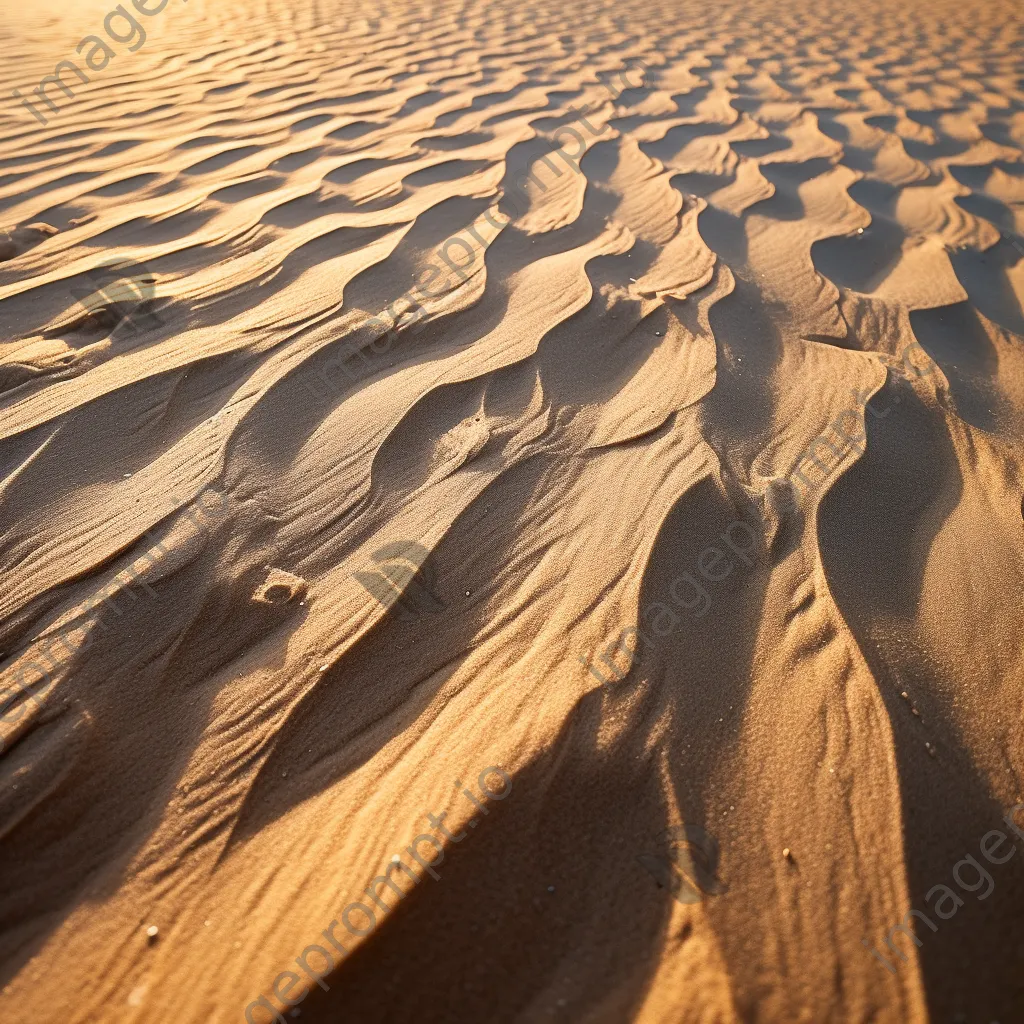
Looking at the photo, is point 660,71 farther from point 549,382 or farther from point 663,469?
point 663,469

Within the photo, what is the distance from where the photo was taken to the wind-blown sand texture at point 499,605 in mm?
844

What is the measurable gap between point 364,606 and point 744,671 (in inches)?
25.8

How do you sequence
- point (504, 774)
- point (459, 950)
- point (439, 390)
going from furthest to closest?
1. point (439, 390)
2. point (504, 774)
3. point (459, 950)

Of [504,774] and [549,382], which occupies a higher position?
[549,382]

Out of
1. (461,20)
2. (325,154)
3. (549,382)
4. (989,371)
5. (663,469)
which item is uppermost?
(461,20)

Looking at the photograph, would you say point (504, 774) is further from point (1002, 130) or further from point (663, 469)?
point (1002, 130)

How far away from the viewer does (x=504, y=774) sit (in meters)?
0.97

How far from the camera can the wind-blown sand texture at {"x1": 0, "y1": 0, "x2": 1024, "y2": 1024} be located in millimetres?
844

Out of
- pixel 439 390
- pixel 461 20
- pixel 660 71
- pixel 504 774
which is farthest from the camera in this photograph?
pixel 461 20

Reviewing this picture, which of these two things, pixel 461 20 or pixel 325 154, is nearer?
pixel 325 154

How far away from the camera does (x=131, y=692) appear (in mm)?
1027

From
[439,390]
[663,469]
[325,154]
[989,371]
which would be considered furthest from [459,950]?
[325,154]

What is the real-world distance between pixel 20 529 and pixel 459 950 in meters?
1.05

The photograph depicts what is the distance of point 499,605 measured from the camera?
1.20 m
